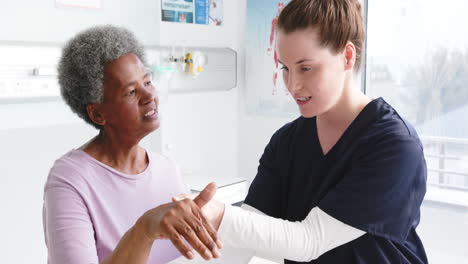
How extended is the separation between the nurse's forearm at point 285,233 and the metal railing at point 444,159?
179cm

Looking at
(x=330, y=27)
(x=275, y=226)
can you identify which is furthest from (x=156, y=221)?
(x=330, y=27)

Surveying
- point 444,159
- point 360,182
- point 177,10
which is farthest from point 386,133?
point 177,10

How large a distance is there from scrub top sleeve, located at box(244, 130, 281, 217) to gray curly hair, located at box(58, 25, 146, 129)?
1.68ft

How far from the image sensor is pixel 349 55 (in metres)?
1.24

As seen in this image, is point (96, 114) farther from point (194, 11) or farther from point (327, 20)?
point (194, 11)

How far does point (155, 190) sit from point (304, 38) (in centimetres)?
69

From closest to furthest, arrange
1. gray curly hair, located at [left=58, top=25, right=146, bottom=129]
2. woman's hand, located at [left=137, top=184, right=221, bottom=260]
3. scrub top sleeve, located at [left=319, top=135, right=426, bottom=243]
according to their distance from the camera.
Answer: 1. woman's hand, located at [left=137, top=184, right=221, bottom=260]
2. scrub top sleeve, located at [left=319, top=135, right=426, bottom=243]
3. gray curly hair, located at [left=58, top=25, right=146, bottom=129]

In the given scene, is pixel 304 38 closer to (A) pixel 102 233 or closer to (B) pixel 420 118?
(A) pixel 102 233

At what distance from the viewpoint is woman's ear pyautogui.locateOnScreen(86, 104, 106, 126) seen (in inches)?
56.6

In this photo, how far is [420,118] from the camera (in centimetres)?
285

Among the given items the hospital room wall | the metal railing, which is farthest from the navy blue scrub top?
the metal railing

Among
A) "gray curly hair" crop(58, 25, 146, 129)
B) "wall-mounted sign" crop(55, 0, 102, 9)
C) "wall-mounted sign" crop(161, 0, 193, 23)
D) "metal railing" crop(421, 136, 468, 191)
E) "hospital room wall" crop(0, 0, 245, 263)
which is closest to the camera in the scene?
"gray curly hair" crop(58, 25, 146, 129)

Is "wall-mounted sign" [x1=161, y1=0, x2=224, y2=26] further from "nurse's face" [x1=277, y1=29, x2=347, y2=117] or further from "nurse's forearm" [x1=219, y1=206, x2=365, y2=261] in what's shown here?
"nurse's forearm" [x1=219, y1=206, x2=365, y2=261]

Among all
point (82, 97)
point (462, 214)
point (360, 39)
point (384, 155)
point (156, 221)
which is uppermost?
point (360, 39)
